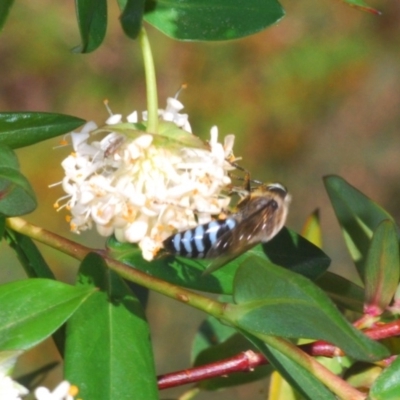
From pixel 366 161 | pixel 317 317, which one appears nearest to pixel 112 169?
pixel 317 317

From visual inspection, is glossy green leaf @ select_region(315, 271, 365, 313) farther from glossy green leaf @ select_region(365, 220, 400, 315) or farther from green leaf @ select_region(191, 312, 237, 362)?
green leaf @ select_region(191, 312, 237, 362)

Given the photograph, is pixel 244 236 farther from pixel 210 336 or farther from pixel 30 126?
pixel 210 336

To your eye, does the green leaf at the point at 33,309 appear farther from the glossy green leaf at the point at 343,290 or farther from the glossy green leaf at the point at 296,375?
the glossy green leaf at the point at 343,290

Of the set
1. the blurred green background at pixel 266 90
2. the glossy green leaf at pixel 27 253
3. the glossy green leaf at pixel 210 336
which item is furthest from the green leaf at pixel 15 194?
the blurred green background at pixel 266 90


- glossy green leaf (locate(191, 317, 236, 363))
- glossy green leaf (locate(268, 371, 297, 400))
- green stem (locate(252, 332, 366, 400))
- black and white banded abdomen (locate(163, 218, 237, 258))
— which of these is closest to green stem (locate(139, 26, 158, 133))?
black and white banded abdomen (locate(163, 218, 237, 258))

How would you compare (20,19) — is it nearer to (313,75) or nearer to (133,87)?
(133,87)
